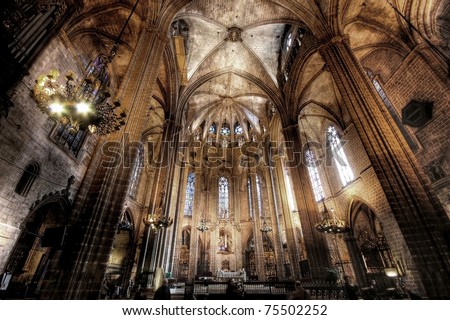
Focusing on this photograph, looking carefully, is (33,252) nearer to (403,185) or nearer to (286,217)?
(286,217)

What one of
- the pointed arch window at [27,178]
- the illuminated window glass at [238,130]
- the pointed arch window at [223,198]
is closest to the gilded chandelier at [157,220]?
the pointed arch window at [27,178]

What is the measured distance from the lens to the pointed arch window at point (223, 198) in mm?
21578

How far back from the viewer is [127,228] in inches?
614

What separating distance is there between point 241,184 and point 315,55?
14.1 meters

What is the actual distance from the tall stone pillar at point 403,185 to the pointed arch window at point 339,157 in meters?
7.66

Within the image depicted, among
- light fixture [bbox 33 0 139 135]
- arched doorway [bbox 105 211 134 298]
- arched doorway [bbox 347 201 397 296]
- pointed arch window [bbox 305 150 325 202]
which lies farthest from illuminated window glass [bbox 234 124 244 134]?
light fixture [bbox 33 0 139 135]

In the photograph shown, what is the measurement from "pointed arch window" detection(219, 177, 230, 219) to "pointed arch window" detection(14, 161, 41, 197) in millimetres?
15900

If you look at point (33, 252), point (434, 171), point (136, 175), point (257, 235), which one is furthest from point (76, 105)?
point (257, 235)

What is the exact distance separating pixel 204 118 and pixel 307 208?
13522mm

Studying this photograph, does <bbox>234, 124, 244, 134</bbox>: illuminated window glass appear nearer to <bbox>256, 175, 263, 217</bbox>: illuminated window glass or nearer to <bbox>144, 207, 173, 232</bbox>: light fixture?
<bbox>256, 175, 263, 217</bbox>: illuminated window glass

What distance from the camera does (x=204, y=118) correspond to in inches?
809

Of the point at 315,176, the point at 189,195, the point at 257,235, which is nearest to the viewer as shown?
the point at 315,176

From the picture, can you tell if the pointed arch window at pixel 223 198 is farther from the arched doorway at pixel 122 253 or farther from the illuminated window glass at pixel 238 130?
the arched doorway at pixel 122 253

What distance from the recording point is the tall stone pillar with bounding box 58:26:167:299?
3.85 meters
